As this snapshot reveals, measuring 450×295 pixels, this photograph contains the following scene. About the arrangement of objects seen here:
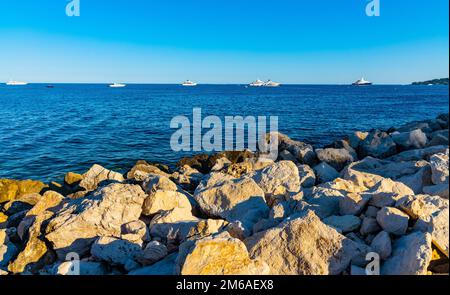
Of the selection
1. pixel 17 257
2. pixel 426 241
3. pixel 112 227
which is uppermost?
pixel 426 241

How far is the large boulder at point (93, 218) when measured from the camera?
7.55 metres

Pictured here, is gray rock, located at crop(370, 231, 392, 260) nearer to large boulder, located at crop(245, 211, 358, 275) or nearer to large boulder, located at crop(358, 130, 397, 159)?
large boulder, located at crop(245, 211, 358, 275)

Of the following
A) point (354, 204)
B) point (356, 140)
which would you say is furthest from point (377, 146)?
point (354, 204)

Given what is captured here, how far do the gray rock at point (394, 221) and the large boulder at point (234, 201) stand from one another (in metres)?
2.82

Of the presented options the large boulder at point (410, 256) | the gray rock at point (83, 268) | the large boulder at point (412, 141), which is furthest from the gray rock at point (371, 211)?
the large boulder at point (412, 141)

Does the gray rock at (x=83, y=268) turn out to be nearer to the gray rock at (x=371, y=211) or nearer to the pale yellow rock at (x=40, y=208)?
the pale yellow rock at (x=40, y=208)

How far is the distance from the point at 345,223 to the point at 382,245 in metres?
0.93

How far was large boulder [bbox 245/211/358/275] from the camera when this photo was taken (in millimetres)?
5867

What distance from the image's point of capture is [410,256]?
5.39m

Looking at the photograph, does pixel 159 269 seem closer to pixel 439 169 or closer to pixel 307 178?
pixel 307 178

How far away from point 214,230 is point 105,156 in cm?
1833
